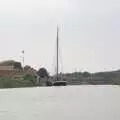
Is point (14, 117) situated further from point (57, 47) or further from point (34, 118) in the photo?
point (57, 47)

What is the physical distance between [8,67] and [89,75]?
36.3 m

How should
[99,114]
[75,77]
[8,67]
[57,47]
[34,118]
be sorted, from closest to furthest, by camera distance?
[34,118]
[99,114]
[57,47]
[8,67]
[75,77]

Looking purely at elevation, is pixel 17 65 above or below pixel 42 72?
above

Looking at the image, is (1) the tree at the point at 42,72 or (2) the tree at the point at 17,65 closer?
(1) the tree at the point at 42,72

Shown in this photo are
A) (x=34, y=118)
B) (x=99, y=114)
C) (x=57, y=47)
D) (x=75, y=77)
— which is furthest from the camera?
(x=75, y=77)

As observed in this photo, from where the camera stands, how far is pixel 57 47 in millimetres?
117000

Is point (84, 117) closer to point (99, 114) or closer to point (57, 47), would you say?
point (99, 114)

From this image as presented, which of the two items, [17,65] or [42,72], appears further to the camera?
[17,65]

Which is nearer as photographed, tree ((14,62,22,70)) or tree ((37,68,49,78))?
tree ((37,68,49,78))

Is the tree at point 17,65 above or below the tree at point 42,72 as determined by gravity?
above

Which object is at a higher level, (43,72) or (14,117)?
(43,72)

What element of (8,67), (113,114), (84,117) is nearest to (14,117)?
(84,117)

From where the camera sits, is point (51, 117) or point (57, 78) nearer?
point (51, 117)

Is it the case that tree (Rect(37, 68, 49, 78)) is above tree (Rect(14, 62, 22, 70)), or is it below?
below
